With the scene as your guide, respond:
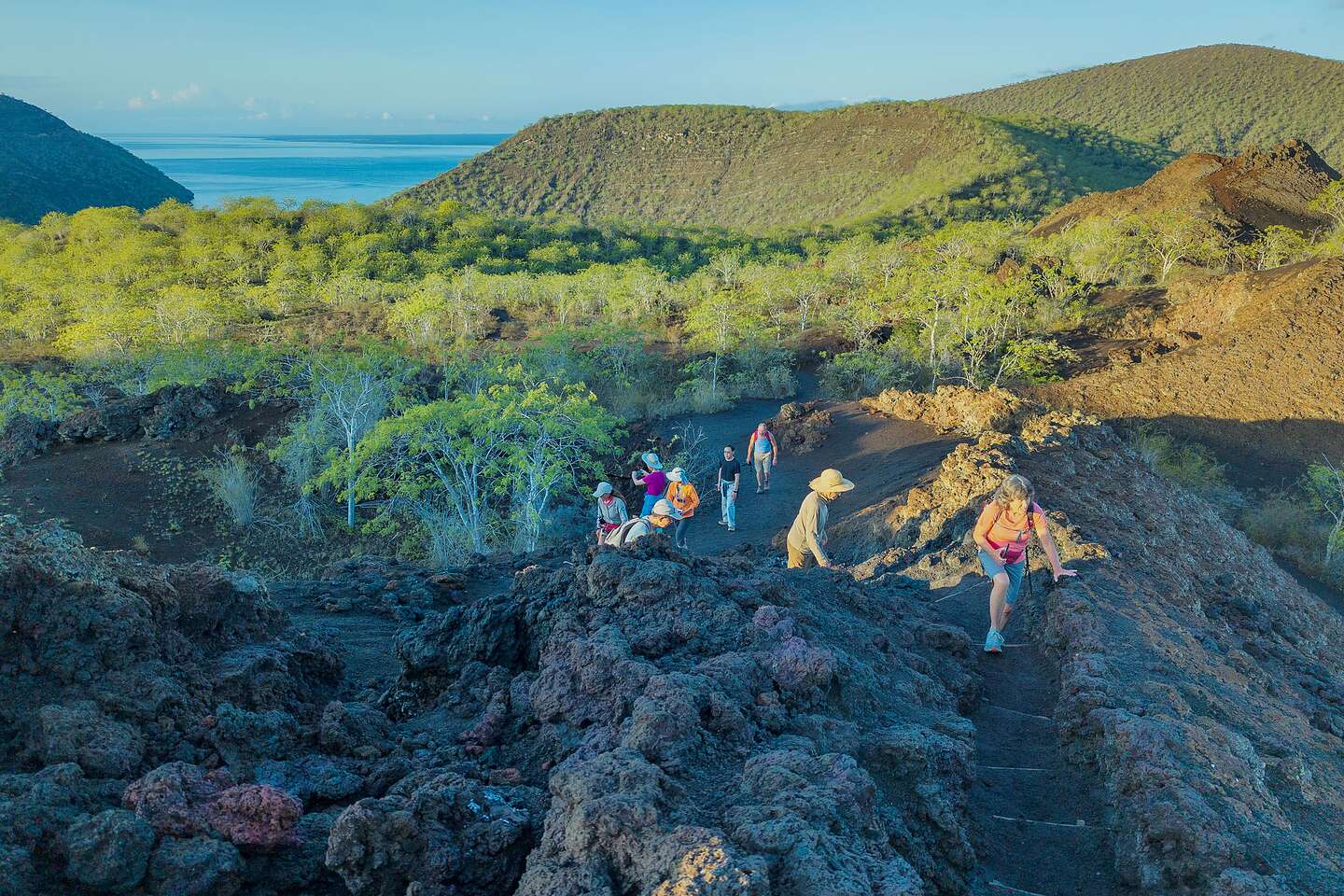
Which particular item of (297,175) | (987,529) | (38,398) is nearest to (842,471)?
(987,529)

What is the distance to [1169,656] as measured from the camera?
16.3 ft

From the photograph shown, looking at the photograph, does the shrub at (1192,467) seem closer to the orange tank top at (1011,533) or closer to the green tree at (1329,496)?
the green tree at (1329,496)

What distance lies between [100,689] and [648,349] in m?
23.4

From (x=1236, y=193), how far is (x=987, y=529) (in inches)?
1361

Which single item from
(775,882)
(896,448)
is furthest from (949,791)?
(896,448)

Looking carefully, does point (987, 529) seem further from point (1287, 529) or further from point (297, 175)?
point (297, 175)

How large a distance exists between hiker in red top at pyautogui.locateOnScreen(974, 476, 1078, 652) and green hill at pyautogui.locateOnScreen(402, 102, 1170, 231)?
5315 cm

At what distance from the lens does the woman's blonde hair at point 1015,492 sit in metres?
5.21

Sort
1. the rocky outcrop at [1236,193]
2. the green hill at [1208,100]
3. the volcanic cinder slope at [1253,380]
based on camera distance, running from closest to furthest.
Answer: the volcanic cinder slope at [1253,380], the rocky outcrop at [1236,193], the green hill at [1208,100]

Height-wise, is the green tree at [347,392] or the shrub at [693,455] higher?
the green tree at [347,392]

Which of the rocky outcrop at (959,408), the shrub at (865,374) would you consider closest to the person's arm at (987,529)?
the rocky outcrop at (959,408)

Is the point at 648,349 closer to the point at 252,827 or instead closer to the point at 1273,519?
the point at 1273,519

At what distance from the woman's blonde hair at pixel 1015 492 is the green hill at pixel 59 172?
247 feet

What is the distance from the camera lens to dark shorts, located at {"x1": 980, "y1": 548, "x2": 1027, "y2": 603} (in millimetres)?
5316
